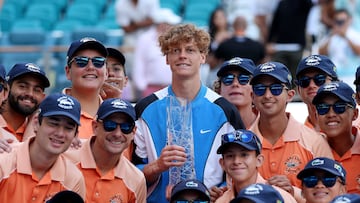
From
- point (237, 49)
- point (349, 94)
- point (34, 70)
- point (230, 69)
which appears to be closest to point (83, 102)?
point (34, 70)

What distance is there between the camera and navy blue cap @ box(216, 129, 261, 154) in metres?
8.62

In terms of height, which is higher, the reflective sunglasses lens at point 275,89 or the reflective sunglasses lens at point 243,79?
the reflective sunglasses lens at point 243,79

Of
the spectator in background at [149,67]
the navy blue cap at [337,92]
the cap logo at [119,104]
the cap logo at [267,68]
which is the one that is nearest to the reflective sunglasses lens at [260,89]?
the cap logo at [267,68]

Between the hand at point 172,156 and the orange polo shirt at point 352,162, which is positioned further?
the orange polo shirt at point 352,162

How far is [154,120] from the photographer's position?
9320mm

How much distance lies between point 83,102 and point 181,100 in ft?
2.81

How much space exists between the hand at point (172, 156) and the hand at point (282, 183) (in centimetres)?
64

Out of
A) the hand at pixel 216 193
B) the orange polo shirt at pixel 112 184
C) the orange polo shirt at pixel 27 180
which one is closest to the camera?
the orange polo shirt at pixel 27 180

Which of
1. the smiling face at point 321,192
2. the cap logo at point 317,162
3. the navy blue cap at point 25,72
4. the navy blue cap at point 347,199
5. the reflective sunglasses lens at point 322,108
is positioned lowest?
the navy blue cap at point 347,199

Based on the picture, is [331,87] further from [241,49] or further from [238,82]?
[241,49]

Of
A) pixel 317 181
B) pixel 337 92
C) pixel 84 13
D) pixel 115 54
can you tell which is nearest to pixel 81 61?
pixel 115 54

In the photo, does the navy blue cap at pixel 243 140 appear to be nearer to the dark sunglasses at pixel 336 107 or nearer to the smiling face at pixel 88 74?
the dark sunglasses at pixel 336 107

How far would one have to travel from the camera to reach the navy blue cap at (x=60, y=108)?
8.47m

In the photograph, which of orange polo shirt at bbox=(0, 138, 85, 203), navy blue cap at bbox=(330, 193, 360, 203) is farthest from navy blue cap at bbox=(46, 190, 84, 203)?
navy blue cap at bbox=(330, 193, 360, 203)
